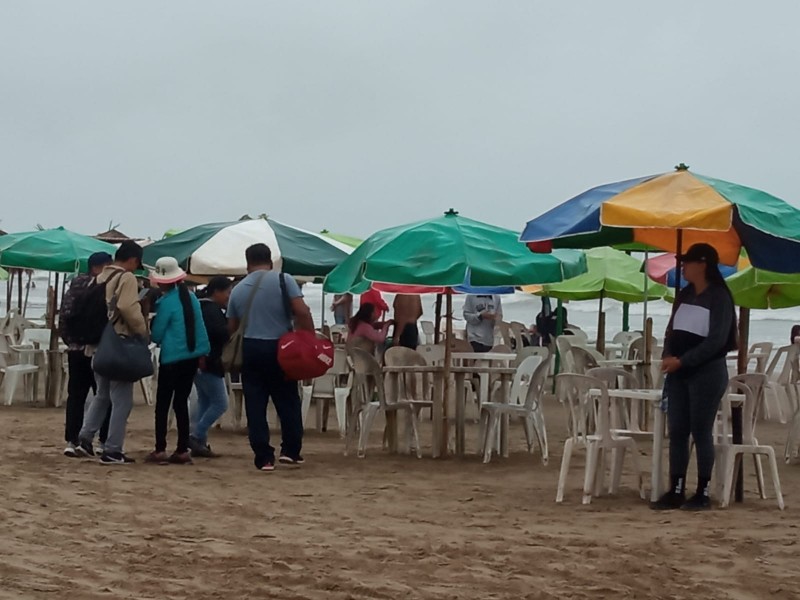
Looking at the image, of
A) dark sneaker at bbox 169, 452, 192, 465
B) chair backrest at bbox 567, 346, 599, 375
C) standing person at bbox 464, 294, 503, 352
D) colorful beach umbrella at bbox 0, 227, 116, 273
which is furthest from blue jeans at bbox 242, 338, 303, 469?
standing person at bbox 464, 294, 503, 352

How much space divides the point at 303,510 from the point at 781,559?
2840 millimetres

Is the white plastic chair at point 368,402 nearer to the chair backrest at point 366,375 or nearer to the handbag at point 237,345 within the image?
the chair backrest at point 366,375

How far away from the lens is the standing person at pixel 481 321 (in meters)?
16.7

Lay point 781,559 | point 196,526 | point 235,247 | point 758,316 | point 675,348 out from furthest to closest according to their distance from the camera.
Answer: point 758,316 < point 235,247 < point 675,348 < point 196,526 < point 781,559

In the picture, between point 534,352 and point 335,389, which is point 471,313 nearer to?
point 534,352

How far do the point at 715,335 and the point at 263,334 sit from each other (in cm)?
351

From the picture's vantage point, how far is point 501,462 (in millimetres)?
10875

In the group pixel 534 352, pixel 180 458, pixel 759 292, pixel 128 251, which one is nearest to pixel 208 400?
pixel 180 458

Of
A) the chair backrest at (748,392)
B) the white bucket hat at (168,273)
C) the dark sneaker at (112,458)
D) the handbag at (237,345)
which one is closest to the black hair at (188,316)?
the white bucket hat at (168,273)

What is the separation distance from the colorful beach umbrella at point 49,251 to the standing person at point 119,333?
4670 mm

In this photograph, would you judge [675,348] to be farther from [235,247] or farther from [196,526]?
[235,247]

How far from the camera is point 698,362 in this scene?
7762 mm

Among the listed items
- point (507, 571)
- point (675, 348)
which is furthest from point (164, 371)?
point (507, 571)

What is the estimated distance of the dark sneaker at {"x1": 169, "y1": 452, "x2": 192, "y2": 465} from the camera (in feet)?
33.6
